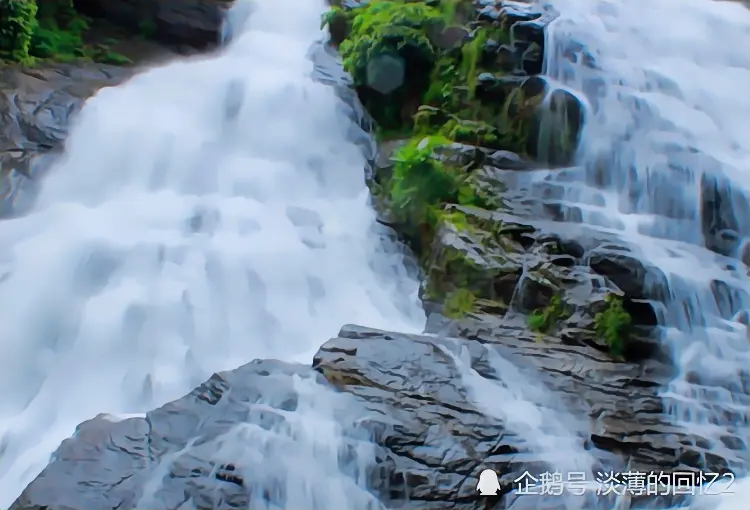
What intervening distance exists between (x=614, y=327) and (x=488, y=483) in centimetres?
155

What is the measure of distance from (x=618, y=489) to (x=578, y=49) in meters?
4.99

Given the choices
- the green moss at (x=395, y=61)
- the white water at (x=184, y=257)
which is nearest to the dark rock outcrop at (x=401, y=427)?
the white water at (x=184, y=257)

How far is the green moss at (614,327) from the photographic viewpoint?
4285 mm

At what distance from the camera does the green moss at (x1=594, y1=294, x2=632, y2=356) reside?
14.1 feet

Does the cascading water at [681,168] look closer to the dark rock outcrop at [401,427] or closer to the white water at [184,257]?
the dark rock outcrop at [401,427]

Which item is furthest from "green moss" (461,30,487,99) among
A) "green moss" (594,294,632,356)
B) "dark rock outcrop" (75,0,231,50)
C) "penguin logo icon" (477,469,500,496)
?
"penguin logo icon" (477,469,500,496)

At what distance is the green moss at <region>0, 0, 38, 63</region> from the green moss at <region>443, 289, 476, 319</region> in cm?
560

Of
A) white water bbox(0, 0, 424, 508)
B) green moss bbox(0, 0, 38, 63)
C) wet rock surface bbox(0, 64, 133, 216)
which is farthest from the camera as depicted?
green moss bbox(0, 0, 38, 63)

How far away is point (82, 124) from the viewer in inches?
261

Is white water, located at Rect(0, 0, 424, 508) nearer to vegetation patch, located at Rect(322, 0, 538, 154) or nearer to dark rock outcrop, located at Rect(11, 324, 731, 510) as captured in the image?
dark rock outcrop, located at Rect(11, 324, 731, 510)

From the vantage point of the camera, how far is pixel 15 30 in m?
7.18

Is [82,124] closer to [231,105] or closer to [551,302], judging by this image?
[231,105]

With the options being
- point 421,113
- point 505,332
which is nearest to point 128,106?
point 421,113

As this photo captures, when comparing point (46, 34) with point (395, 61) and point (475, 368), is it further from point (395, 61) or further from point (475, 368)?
point (475, 368)
